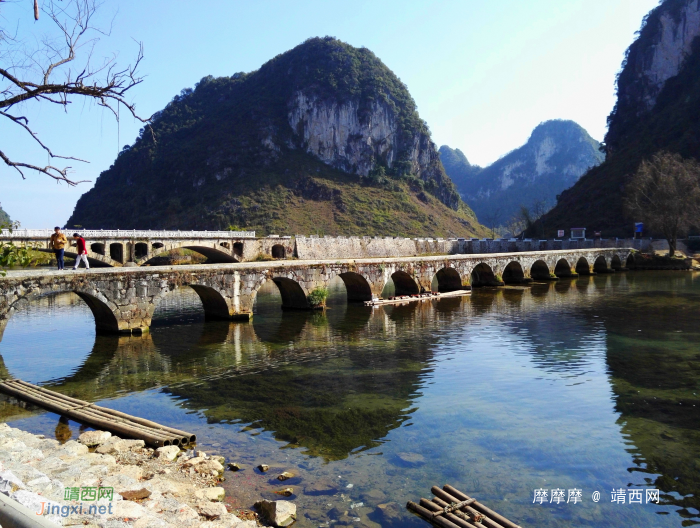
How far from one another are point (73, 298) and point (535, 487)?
1313 inches

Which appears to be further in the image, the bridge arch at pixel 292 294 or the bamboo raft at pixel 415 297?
the bamboo raft at pixel 415 297

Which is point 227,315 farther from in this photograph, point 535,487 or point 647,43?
point 647,43

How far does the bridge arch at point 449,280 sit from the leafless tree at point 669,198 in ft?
107

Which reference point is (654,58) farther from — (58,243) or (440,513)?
(440,513)

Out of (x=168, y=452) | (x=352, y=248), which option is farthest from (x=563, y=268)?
(x=168, y=452)

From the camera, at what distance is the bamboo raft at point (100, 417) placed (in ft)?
29.6

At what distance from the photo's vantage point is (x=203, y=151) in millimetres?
131625

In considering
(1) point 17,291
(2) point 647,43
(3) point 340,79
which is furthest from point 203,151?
(1) point 17,291

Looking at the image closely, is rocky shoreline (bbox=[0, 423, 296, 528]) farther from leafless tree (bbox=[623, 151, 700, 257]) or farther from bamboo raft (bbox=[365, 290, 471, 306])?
leafless tree (bbox=[623, 151, 700, 257])

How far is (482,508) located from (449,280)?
27969 millimetres

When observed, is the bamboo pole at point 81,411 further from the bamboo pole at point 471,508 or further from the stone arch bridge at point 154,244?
the stone arch bridge at point 154,244

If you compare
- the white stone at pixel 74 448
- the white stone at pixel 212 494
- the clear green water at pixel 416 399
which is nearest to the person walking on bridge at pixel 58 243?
the clear green water at pixel 416 399

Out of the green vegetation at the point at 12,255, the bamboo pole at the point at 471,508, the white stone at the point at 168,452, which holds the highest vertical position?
the green vegetation at the point at 12,255

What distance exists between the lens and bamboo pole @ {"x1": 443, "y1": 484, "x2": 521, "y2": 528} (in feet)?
21.0
